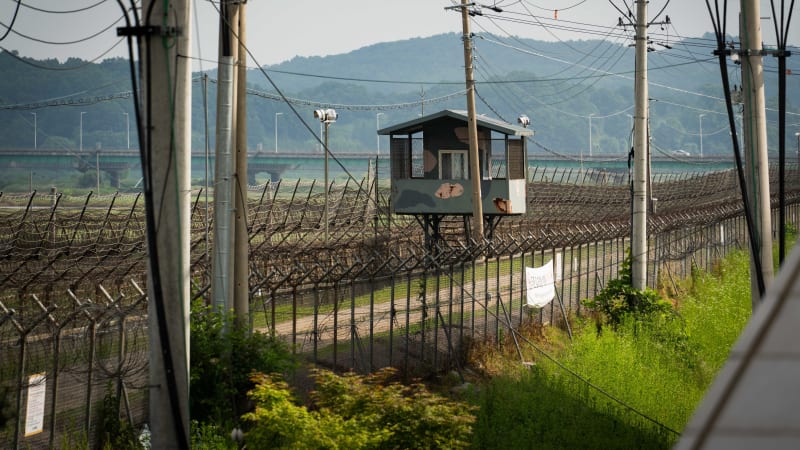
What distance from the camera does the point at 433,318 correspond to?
19.8 metres

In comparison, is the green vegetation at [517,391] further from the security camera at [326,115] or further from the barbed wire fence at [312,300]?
the security camera at [326,115]

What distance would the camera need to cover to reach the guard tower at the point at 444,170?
3247cm

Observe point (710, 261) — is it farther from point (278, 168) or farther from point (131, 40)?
point (278, 168)

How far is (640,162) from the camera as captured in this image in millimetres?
22484

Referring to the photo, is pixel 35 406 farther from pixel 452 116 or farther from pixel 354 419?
pixel 452 116

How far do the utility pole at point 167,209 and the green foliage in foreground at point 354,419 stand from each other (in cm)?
245

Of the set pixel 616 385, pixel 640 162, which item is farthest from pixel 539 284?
pixel 616 385

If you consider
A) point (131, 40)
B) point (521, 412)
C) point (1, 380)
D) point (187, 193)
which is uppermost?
point (131, 40)

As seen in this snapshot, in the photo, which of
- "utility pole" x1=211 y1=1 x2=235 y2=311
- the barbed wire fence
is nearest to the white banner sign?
the barbed wire fence

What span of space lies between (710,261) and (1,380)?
31.5 meters

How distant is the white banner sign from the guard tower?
974 centimetres

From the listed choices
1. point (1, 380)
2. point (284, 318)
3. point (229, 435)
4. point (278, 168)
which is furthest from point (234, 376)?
point (278, 168)

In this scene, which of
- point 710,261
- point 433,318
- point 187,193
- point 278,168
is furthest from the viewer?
point 278,168

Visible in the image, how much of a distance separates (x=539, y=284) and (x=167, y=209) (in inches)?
561
